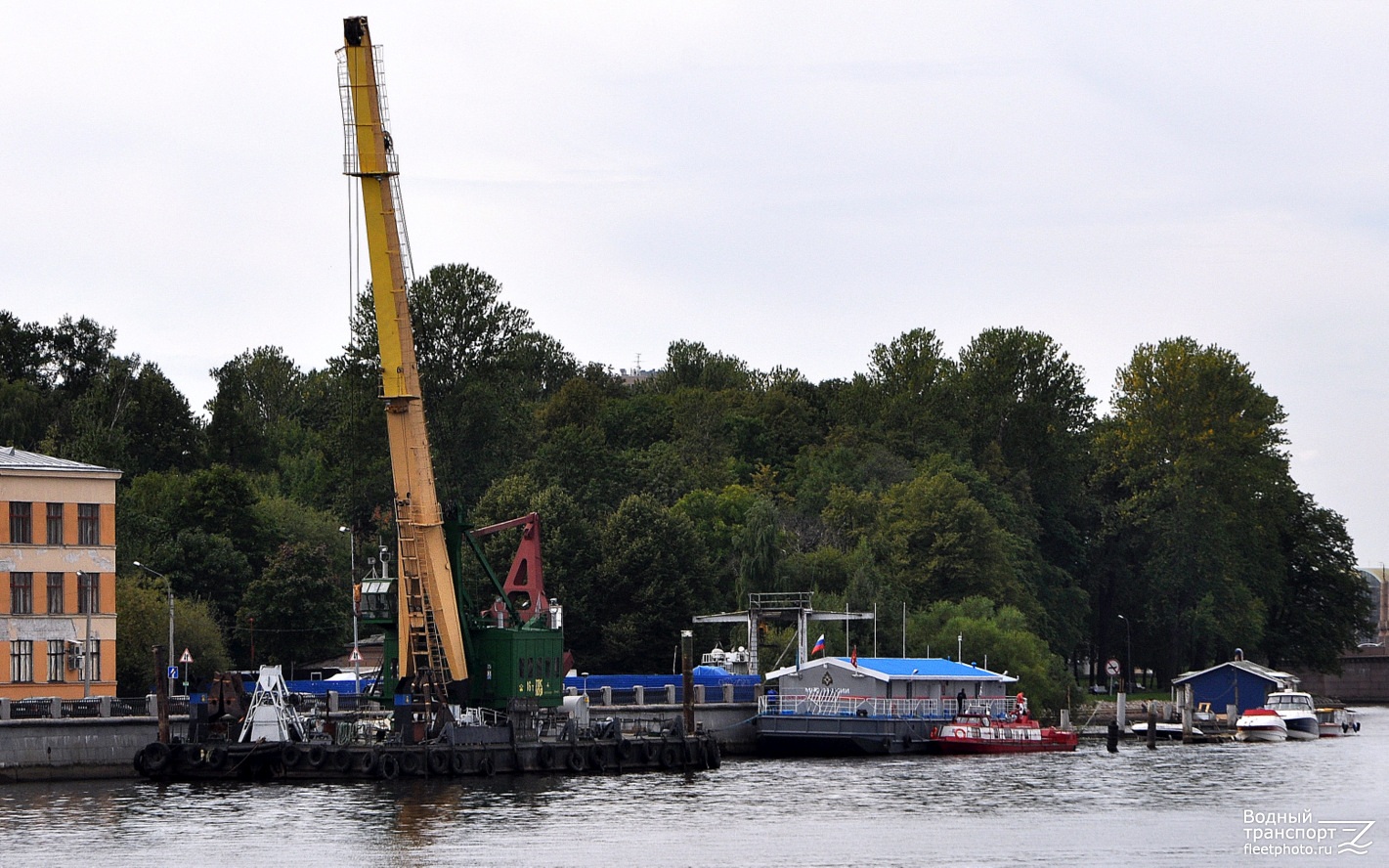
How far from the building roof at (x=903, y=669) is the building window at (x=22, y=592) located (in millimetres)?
28544

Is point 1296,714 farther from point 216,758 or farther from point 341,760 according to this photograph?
point 216,758

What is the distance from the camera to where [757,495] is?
394ft

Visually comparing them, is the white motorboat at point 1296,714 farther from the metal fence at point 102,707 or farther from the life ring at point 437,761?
the life ring at point 437,761

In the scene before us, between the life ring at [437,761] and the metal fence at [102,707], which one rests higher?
the metal fence at [102,707]

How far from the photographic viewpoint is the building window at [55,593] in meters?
75.9

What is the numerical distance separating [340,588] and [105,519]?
24238 millimetres

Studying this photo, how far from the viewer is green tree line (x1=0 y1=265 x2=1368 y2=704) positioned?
322 feet

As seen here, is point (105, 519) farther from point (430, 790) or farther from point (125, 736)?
point (430, 790)

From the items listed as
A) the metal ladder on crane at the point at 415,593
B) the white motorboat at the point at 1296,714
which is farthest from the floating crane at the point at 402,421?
the white motorboat at the point at 1296,714

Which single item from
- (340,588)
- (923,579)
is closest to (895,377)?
(923,579)

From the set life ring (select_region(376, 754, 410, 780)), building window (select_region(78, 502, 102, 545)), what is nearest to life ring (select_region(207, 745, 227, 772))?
life ring (select_region(376, 754, 410, 780))

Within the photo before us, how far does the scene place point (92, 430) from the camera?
363 ft

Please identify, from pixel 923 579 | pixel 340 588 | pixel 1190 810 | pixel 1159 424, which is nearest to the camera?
pixel 1190 810

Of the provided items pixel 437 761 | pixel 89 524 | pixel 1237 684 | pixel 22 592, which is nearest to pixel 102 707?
pixel 22 592
